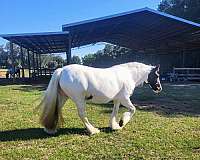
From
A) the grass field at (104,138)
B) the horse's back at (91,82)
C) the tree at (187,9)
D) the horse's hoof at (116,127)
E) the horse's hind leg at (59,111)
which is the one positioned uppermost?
the tree at (187,9)

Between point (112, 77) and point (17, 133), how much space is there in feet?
6.82

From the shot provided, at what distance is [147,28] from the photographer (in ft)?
86.4

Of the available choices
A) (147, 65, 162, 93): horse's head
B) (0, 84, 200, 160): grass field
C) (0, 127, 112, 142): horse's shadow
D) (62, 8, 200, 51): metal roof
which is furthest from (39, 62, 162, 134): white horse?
(62, 8, 200, 51): metal roof

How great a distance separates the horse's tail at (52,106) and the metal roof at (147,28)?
15.2 meters

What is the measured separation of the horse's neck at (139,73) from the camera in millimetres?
6875

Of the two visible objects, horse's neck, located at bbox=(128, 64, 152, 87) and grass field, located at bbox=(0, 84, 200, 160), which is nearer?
grass field, located at bbox=(0, 84, 200, 160)

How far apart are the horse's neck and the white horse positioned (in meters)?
0.16

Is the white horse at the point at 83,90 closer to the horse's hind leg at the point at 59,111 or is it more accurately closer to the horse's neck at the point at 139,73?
the horse's hind leg at the point at 59,111

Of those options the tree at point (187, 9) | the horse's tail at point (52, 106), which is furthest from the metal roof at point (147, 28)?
the horse's tail at point (52, 106)

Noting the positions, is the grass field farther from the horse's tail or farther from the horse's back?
the horse's back

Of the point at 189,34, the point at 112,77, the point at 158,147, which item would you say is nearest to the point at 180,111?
the point at 112,77

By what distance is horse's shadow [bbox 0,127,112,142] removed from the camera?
5.94 m

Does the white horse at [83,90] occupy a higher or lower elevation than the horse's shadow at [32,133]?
higher

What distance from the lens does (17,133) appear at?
6332 mm
